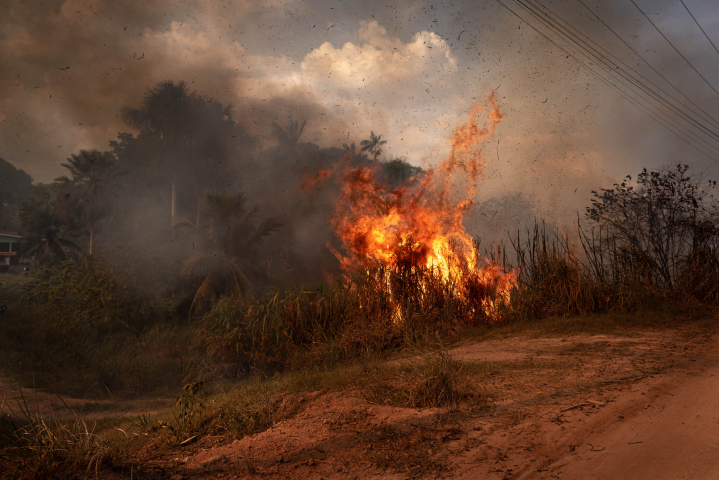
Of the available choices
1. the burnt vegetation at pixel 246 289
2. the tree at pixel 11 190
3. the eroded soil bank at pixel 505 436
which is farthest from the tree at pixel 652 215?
the tree at pixel 11 190

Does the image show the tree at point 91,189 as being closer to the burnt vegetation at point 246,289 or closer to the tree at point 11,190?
the burnt vegetation at point 246,289

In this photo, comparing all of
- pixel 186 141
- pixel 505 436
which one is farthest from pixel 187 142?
pixel 505 436

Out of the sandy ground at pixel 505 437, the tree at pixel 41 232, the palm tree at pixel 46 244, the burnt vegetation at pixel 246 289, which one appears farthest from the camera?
the palm tree at pixel 46 244

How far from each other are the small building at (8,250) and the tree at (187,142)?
16.8 meters

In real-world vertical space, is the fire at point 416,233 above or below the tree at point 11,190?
below

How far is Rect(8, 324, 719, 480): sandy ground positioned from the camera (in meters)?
2.78

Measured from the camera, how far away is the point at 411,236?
1030cm

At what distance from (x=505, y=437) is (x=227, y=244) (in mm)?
16856

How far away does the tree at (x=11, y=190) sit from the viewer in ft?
108

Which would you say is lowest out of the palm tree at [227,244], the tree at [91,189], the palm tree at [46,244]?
the palm tree at [227,244]

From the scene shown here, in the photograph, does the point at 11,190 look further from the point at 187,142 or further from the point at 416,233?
the point at 416,233

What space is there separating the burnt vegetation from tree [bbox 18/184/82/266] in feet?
15.1

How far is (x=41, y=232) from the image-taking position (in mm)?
29078

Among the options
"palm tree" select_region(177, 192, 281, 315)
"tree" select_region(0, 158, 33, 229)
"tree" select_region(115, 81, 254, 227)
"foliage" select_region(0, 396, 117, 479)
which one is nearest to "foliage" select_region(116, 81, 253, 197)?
"tree" select_region(115, 81, 254, 227)
